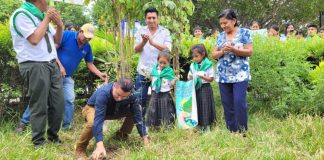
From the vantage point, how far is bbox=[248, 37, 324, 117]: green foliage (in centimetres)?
531

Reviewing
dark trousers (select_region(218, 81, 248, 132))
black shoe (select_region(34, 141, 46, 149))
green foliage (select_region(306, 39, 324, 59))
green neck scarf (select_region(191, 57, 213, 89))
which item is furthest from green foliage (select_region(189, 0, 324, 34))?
black shoe (select_region(34, 141, 46, 149))

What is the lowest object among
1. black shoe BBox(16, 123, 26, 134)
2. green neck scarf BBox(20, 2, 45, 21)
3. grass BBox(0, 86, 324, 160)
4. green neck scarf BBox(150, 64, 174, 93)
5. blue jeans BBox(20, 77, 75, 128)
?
grass BBox(0, 86, 324, 160)

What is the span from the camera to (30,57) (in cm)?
398

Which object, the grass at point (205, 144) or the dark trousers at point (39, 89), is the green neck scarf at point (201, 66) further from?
the dark trousers at point (39, 89)

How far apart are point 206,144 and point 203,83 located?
1.18 meters

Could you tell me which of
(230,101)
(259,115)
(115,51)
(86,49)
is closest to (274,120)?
(259,115)

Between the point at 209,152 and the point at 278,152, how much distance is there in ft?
2.02

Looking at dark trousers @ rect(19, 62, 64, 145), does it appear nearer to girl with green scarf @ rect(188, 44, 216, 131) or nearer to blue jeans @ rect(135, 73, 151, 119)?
blue jeans @ rect(135, 73, 151, 119)

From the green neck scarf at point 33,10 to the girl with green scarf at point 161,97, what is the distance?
149 centimetres

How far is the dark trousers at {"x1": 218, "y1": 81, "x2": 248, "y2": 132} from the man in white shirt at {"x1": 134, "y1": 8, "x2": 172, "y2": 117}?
3.04ft

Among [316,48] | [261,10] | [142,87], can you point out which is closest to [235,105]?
[142,87]

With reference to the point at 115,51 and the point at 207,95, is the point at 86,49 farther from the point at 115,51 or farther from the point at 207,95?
the point at 207,95

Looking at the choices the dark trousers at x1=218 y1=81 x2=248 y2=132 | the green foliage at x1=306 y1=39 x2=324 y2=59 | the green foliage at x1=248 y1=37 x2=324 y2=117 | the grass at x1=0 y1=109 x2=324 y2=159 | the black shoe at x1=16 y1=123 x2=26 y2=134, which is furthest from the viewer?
the green foliage at x1=306 y1=39 x2=324 y2=59

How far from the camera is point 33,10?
4.04 m
